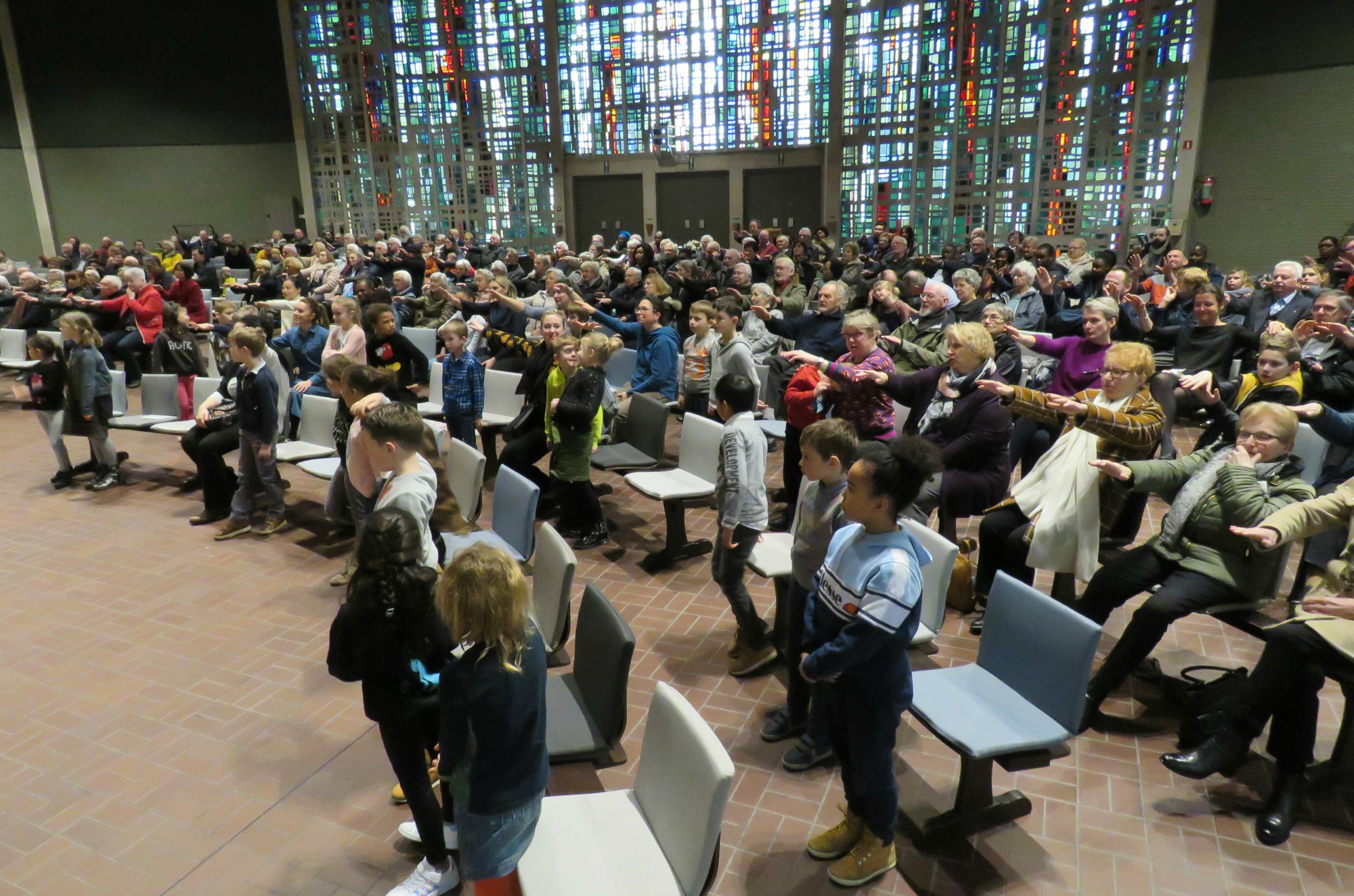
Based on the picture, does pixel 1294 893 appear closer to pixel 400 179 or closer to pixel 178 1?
pixel 400 179

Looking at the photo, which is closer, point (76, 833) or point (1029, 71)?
point (76, 833)

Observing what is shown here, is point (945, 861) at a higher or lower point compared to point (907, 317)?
lower

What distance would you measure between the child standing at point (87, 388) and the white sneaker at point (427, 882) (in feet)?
19.8

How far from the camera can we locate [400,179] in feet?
68.6

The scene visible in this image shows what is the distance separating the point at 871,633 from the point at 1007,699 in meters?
0.96

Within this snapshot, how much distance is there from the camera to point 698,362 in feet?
22.3

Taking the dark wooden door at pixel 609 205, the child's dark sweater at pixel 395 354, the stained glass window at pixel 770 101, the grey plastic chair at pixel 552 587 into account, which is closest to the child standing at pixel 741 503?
the grey plastic chair at pixel 552 587

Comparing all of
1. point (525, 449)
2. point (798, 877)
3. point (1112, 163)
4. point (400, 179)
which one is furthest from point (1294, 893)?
point (400, 179)

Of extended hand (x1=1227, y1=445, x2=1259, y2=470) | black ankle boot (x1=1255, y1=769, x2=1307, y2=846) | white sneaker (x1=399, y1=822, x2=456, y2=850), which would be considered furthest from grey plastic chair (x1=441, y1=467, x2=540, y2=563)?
black ankle boot (x1=1255, y1=769, x2=1307, y2=846)

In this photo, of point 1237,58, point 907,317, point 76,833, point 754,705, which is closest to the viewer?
point 76,833

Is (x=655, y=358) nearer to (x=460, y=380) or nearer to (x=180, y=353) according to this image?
(x=460, y=380)

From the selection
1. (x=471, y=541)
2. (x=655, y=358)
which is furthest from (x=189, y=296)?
(x=471, y=541)

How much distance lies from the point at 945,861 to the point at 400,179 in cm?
2131

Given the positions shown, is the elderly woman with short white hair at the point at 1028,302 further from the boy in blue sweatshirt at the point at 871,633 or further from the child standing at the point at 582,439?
the boy in blue sweatshirt at the point at 871,633
